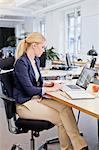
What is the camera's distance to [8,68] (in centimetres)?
248

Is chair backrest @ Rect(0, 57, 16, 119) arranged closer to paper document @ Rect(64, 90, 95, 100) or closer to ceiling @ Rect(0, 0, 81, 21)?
paper document @ Rect(64, 90, 95, 100)

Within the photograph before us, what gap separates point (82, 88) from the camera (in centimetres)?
249

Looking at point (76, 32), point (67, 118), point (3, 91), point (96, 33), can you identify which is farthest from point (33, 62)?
point (76, 32)

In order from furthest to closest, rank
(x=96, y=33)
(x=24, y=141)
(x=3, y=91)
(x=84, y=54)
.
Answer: (x=84, y=54) → (x=96, y=33) → (x=24, y=141) → (x=3, y=91)

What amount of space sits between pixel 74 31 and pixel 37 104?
7.72 metres

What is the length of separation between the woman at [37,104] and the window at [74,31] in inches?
275

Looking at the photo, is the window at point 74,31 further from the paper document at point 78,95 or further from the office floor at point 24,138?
the paper document at point 78,95

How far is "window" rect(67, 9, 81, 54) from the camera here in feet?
30.6

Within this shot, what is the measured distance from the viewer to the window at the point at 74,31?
9.31 m

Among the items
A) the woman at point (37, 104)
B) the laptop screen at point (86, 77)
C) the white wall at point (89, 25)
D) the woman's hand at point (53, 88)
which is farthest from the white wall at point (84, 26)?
the woman at point (37, 104)

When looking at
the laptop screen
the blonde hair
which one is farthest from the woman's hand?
the blonde hair

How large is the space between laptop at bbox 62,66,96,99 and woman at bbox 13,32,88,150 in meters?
0.15

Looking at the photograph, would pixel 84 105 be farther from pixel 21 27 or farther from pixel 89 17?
pixel 21 27

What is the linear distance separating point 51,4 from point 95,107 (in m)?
8.35
